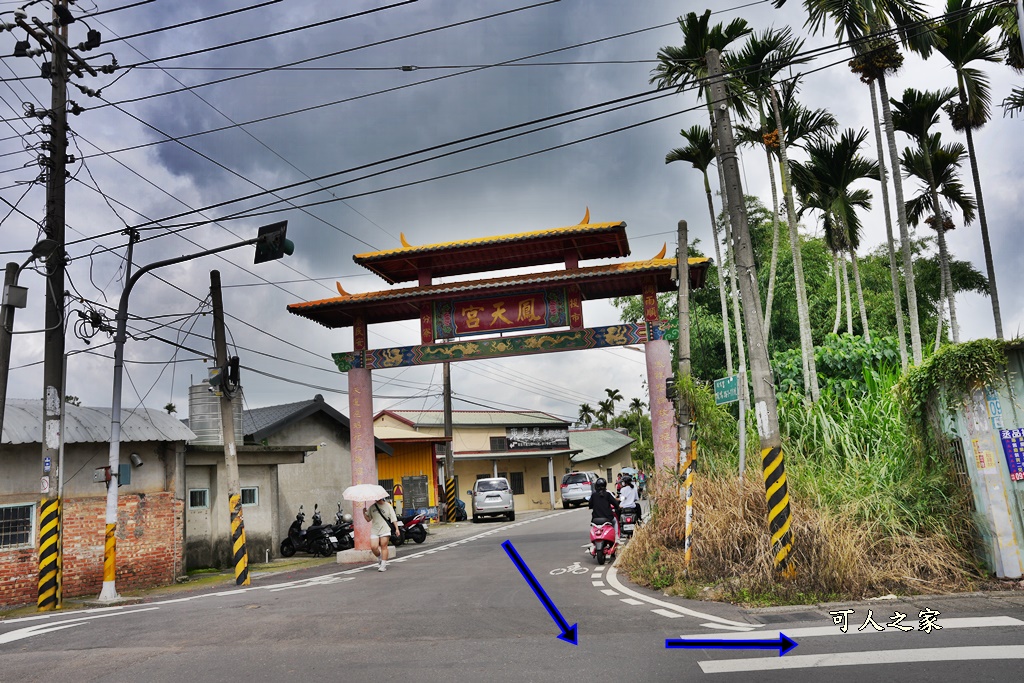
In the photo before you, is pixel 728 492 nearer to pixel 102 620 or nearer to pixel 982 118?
pixel 102 620

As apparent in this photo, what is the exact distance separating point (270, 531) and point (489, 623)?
49.6 ft

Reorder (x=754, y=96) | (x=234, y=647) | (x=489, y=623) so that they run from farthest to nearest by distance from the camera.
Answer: (x=754, y=96) → (x=489, y=623) → (x=234, y=647)

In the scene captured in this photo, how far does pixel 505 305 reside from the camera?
19484 mm

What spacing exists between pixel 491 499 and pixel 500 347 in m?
18.6

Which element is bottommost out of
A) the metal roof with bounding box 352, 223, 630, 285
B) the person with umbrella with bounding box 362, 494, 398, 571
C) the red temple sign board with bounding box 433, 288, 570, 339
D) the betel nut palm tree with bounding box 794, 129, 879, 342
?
the person with umbrella with bounding box 362, 494, 398, 571

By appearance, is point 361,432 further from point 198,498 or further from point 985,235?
point 985,235

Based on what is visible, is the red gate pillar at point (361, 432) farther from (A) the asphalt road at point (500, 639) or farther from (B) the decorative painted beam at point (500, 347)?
(A) the asphalt road at point (500, 639)

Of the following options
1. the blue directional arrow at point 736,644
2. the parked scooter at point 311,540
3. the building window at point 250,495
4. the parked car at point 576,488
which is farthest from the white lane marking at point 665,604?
the parked car at point 576,488

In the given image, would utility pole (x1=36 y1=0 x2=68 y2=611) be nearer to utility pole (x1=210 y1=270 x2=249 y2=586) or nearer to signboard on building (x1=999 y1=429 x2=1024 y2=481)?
utility pole (x1=210 y1=270 x2=249 y2=586)

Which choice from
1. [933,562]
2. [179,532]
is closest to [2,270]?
[179,532]

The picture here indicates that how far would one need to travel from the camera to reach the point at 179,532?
57.7 feet

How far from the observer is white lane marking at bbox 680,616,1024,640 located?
7.04 metres

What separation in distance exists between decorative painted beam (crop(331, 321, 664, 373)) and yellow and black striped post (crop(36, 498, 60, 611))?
8056mm

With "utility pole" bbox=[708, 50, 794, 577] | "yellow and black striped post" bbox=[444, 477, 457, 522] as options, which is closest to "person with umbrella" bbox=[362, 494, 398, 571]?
"utility pole" bbox=[708, 50, 794, 577]
